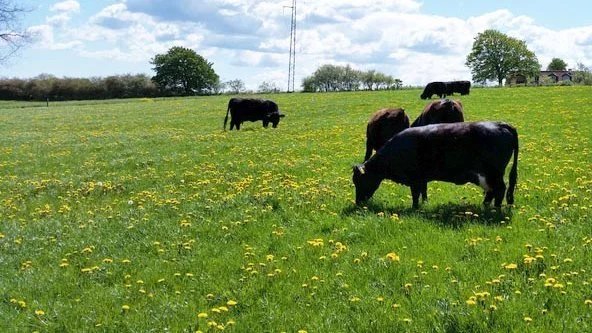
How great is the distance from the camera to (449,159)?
33.2ft

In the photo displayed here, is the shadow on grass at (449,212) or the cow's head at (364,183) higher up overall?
the cow's head at (364,183)

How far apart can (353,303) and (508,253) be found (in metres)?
2.29

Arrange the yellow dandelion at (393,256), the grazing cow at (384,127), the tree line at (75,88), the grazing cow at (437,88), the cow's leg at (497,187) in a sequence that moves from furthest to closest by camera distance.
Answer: the tree line at (75,88) < the grazing cow at (437,88) < the grazing cow at (384,127) < the cow's leg at (497,187) < the yellow dandelion at (393,256)

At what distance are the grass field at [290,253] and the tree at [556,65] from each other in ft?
478

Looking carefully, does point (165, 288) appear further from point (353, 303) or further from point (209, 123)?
point (209, 123)

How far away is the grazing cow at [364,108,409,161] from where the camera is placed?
15.6 metres

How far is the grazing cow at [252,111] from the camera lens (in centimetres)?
3103

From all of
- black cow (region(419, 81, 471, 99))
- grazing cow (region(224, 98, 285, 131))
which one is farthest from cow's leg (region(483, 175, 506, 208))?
black cow (region(419, 81, 471, 99))

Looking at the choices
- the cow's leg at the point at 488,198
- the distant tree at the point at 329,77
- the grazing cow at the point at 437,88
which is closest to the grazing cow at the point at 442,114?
the cow's leg at the point at 488,198

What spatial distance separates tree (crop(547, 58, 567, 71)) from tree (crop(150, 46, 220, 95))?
276 feet

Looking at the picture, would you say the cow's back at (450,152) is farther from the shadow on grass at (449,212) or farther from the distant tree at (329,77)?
the distant tree at (329,77)

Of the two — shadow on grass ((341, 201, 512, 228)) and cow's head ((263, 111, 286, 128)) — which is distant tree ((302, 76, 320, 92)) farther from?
shadow on grass ((341, 201, 512, 228))

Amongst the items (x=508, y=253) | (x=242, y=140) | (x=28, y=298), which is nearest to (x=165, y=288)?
(x=28, y=298)

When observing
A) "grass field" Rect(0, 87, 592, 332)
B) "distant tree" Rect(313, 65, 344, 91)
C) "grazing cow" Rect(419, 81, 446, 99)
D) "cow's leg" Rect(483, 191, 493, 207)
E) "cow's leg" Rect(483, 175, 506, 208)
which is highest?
"distant tree" Rect(313, 65, 344, 91)
